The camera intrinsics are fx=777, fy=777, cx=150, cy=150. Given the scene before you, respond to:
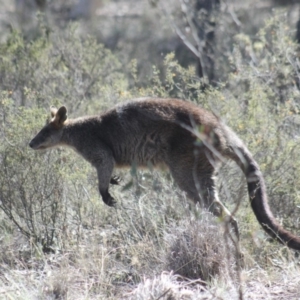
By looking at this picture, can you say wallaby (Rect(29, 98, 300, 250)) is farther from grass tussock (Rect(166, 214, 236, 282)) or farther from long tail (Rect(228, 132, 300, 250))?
grass tussock (Rect(166, 214, 236, 282))

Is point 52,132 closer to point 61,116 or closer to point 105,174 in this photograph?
point 61,116

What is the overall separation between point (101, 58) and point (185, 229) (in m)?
6.41

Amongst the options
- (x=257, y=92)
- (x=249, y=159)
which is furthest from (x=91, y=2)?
(x=249, y=159)

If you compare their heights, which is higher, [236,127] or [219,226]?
[236,127]

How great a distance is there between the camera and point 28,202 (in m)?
8.27

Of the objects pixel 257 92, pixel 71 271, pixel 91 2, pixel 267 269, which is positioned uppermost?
pixel 91 2

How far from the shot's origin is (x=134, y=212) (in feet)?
27.1

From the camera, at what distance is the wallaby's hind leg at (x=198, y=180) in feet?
25.7

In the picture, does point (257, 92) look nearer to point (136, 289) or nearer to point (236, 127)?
point (236, 127)

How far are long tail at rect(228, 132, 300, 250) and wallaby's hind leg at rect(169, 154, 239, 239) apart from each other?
351 millimetres

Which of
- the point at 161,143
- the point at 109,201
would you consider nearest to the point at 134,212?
the point at 109,201

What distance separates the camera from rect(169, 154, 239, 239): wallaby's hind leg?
7.82 metres

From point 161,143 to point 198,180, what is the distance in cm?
56

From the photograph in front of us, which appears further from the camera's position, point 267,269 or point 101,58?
point 101,58
